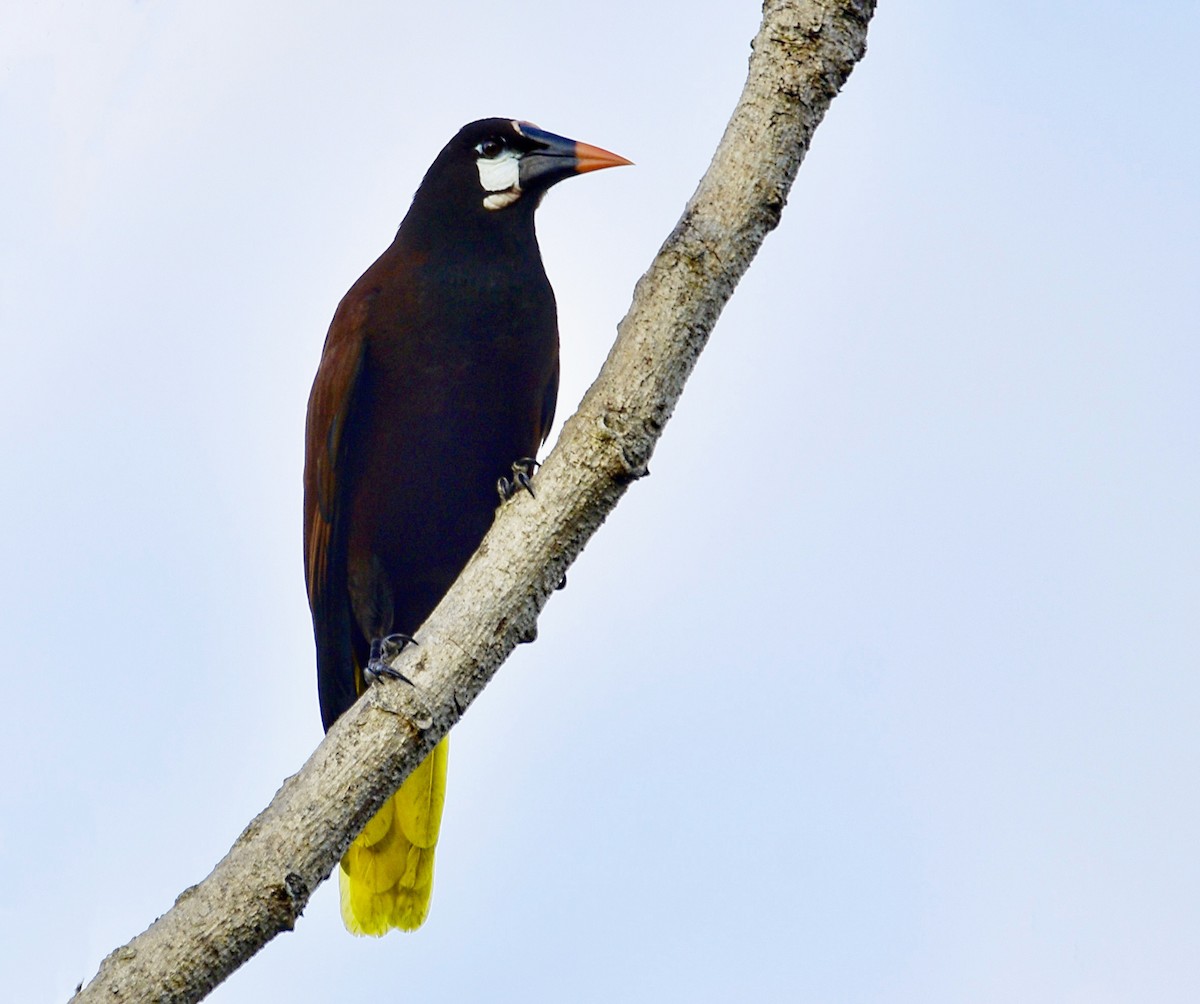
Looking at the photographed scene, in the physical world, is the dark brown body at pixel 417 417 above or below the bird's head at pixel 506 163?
below

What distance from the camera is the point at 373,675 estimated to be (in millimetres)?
2498

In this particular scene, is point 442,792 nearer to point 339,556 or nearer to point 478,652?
point 339,556

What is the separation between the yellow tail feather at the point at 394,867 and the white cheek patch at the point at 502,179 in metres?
1.70

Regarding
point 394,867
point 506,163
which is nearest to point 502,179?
point 506,163

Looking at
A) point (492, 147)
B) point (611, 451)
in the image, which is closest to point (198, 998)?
point (611, 451)

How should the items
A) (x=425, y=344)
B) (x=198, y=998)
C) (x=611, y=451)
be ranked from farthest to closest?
(x=425, y=344) → (x=611, y=451) → (x=198, y=998)

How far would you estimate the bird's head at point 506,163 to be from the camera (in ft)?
13.3

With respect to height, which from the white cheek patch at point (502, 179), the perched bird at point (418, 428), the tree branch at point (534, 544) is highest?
the white cheek patch at point (502, 179)

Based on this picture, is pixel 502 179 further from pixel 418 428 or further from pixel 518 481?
pixel 518 481

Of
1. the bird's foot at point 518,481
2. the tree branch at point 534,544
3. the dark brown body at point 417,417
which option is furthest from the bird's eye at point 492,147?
the tree branch at point 534,544

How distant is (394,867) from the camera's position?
3994mm

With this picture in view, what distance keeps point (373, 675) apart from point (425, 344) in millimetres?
1601

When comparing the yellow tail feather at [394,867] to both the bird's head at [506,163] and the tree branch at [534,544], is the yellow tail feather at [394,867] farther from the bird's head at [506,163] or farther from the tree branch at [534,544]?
A: the bird's head at [506,163]

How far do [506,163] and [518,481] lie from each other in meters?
1.36
